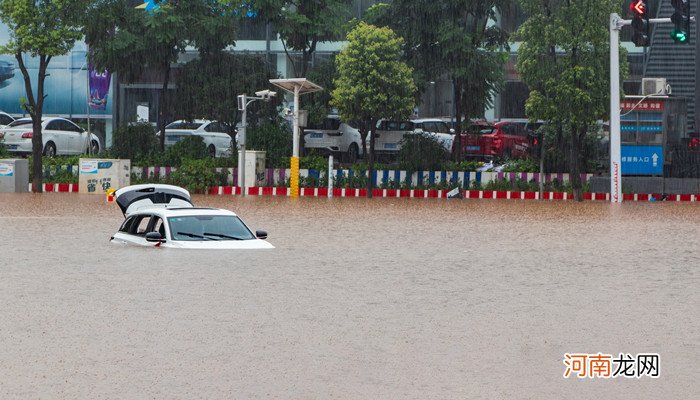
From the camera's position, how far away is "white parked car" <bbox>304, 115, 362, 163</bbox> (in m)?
50.2

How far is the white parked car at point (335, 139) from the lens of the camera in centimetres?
5025

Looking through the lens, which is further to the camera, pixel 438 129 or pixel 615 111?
pixel 438 129

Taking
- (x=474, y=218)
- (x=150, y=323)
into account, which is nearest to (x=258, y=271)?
(x=150, y=323)

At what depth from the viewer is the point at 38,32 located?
4512 cm

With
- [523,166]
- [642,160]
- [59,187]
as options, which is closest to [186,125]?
[59,187]

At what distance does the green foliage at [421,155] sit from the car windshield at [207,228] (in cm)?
2503

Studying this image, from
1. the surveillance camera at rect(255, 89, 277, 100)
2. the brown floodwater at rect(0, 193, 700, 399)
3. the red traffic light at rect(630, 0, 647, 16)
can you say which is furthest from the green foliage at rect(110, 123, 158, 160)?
the red traffic light at rect(630, 0, 647, 16)

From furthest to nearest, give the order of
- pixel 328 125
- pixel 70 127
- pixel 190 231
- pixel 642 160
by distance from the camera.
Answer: pixel 70 127, pixel 328 125, pixel 642 160, pixel 190 231

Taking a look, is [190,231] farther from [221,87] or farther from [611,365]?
[221,87]

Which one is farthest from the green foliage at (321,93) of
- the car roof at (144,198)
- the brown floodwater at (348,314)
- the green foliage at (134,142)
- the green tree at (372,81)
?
the car roof at (144,198)

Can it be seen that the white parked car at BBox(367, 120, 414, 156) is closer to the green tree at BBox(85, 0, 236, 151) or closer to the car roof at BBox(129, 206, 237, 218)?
the green tree at BBox(85, 0, 236, 151)

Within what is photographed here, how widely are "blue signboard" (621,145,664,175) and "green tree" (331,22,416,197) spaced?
751 cm

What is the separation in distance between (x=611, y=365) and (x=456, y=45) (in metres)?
36.3

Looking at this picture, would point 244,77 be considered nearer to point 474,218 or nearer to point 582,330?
point 474,218
